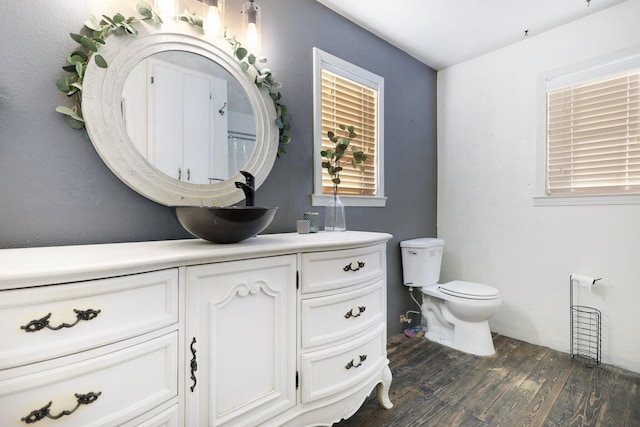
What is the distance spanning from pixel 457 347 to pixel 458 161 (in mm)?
1646

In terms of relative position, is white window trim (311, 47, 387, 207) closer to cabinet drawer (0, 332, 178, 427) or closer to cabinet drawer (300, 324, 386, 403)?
cabinet drawer (300, 324, 386, 403)

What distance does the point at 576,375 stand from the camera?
196cm

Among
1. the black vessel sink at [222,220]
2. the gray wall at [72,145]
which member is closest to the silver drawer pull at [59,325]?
the black vessel sink at [222,220]

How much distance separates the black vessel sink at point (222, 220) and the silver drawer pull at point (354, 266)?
451mm

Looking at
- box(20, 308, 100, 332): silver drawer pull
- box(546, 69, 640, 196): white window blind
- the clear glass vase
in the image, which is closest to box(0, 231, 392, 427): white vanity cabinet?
box(20, 308, 100, 332): silver drawer pull

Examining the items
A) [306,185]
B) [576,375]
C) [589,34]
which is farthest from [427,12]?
[576,375]

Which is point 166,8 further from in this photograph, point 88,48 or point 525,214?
point 525,214

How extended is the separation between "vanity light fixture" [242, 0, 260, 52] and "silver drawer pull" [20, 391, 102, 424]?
1.59 metres

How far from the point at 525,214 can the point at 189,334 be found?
8.55 feet

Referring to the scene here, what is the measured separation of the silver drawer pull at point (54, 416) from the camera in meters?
0.71

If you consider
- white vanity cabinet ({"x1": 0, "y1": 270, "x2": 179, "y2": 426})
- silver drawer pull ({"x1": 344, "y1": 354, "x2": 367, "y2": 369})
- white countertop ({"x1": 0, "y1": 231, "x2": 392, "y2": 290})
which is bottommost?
silver drawer pull ({"x1": 344, "y1": 354, "x2": 367, "y2": 369})

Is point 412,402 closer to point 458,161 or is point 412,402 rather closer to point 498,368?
point 498,368

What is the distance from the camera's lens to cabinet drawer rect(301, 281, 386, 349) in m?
1.27

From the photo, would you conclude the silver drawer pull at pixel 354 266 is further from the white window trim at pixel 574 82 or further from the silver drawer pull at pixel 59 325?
the white window trim at pixel 574 82
